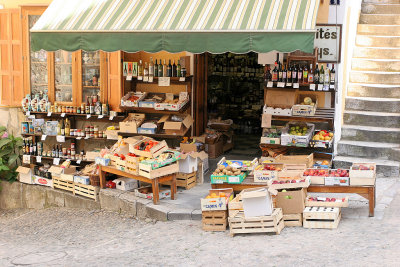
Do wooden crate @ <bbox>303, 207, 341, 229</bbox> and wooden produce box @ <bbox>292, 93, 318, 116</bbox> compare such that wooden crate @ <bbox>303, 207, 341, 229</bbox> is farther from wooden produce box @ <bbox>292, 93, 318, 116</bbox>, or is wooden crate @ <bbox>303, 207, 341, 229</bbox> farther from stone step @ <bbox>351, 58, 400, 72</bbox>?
stone step @ <bbox>351, 58, 400, 72</bbox>

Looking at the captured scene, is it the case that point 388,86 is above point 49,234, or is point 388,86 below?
above

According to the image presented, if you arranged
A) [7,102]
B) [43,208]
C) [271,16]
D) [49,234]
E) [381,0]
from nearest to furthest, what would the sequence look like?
1. [271,16]
2. [49,234]
3. [43,208]
4. [7,102]
5. [381,0]

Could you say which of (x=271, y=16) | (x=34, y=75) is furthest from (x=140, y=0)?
(x=34, y=75)

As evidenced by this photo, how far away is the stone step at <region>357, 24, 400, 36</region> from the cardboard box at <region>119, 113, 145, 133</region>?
5.54 meters

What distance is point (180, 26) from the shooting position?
903cm

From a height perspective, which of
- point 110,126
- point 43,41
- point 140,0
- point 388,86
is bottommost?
point 110,126

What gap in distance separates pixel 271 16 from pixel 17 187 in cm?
656

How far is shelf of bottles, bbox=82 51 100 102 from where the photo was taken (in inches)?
460

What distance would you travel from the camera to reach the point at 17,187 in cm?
1218

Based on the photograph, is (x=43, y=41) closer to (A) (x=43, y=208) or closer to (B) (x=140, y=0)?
(B) (x=140, y=0)

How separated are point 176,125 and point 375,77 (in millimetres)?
4447

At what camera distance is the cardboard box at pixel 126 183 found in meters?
10.2

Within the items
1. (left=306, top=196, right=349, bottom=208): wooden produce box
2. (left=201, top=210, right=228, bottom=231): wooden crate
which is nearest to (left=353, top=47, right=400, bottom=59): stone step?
(left=306, top=196, right=349, bottom=208): wooden produce box

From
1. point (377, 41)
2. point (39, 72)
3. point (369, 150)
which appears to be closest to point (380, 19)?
point (377, 41)
